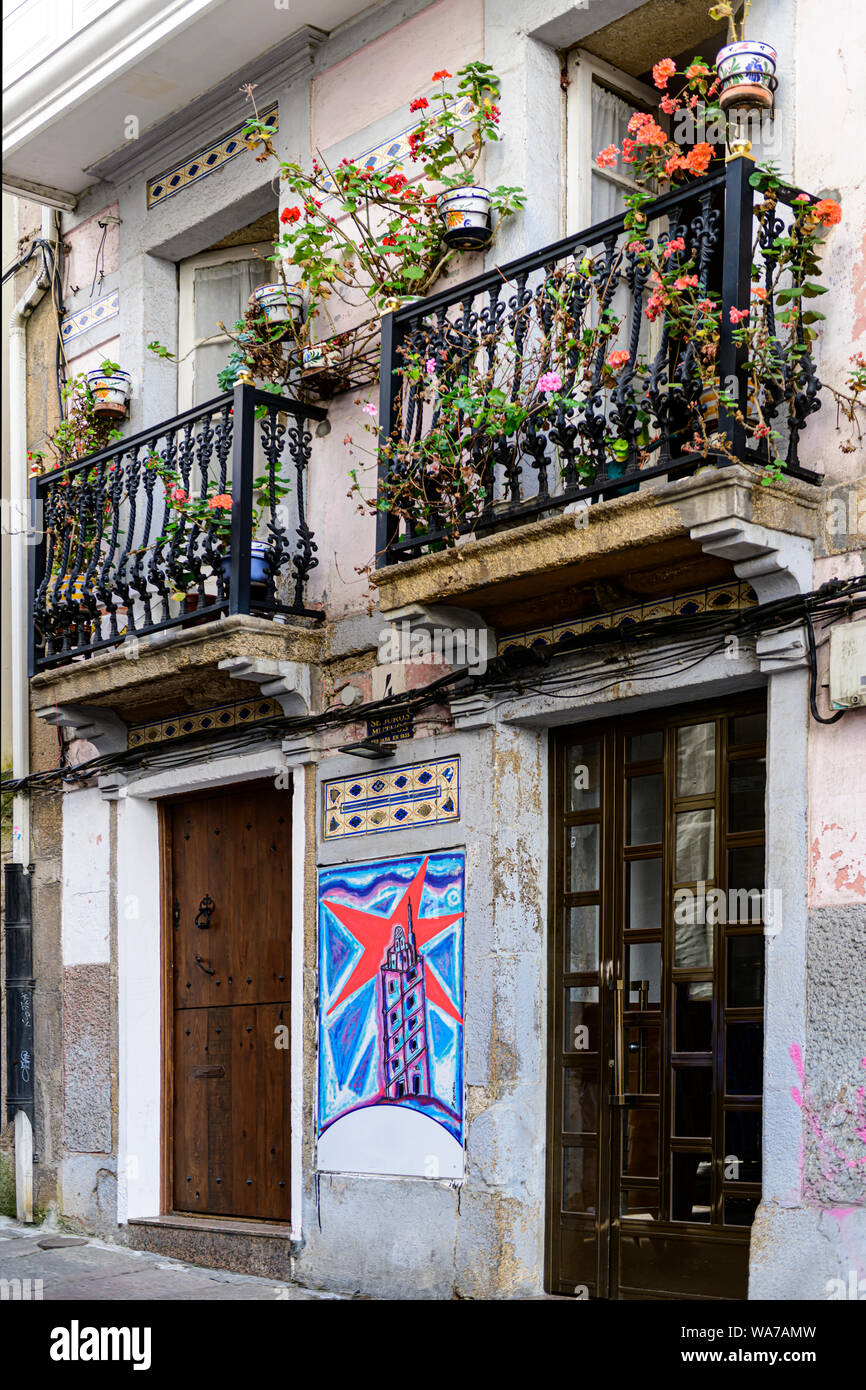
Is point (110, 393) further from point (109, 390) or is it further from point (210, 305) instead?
point (210, 305)

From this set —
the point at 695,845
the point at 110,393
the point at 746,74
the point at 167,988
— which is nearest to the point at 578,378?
the point at 746,74

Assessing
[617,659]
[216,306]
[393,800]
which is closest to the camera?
[617,659]

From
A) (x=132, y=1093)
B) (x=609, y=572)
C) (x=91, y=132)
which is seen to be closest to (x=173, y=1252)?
(x=132, y=1093)

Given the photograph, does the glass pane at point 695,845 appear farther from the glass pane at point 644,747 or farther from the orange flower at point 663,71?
the orange flower at point 663,71

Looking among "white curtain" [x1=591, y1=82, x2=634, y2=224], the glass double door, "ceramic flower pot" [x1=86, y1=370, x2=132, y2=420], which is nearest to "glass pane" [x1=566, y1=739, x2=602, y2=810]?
the glass double door

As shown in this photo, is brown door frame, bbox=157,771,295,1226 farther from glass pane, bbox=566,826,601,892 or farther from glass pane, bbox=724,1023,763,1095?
glass pane, bbox=724,1023,763,1095

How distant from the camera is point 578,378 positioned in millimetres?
7133

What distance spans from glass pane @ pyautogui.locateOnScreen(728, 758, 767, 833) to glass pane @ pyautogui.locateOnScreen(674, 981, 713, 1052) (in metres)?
0.64

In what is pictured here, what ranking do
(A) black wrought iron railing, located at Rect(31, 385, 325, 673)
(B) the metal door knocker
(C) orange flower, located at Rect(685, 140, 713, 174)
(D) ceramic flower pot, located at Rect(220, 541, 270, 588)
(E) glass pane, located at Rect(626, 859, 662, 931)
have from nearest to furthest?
(C) orange flower, located at Rect(685, 140, 713, 174) < (E) glass pane, located at Rect(626, 859, 662, 931) < (A) black wrought iron railing, located at Rect(31, 385, 325, 673) < (D) ceramic flower pot, located at Rect(220, 541, 270, 588) < (B) the metal door knocker

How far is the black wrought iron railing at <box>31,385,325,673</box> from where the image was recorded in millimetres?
8211

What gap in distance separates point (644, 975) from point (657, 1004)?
14 centimetres

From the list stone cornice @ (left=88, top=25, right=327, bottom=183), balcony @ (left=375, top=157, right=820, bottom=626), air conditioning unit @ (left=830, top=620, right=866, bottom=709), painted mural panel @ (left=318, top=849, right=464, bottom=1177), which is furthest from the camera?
stone cornice @ (left=88, top=25, right=327, bottom=183)

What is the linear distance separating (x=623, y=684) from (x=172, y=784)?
327 centimetres

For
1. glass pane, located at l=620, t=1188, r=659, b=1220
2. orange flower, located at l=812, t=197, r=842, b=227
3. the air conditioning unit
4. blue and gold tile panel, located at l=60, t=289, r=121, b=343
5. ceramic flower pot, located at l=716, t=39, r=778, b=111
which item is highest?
blue and gold tile panel, located at l=60, t=289, r=121, b=343
